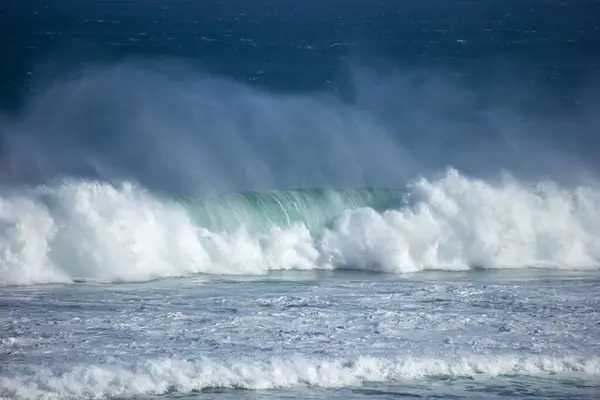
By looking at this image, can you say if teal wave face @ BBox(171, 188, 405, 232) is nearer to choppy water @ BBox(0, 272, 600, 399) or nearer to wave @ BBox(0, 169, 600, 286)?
wave @ BBox(0, 169, 600, 286)

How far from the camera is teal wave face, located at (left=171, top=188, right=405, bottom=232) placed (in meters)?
18.6

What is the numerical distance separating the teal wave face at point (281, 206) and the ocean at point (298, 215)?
56 mm

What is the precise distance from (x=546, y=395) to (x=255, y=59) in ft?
82.7

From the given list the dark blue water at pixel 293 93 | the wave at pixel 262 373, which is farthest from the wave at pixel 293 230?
the wave at pixel 262 373

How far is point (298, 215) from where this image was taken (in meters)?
19.1

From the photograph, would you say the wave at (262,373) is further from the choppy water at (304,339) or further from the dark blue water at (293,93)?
the dark blue water at (293,93)

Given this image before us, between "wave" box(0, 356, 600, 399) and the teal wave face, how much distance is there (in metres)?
7.15

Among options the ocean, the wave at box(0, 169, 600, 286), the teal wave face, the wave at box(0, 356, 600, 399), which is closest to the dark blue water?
the ocean

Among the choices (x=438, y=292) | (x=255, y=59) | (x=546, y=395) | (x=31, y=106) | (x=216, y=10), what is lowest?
(x=546, y=395)

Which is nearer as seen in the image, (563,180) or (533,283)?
(533,283)

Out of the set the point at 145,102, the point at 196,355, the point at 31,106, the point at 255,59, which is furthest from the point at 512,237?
the point at 255,59

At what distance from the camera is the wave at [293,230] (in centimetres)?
1669

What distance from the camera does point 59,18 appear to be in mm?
38938

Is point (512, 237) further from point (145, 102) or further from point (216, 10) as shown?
point (216, 10)
